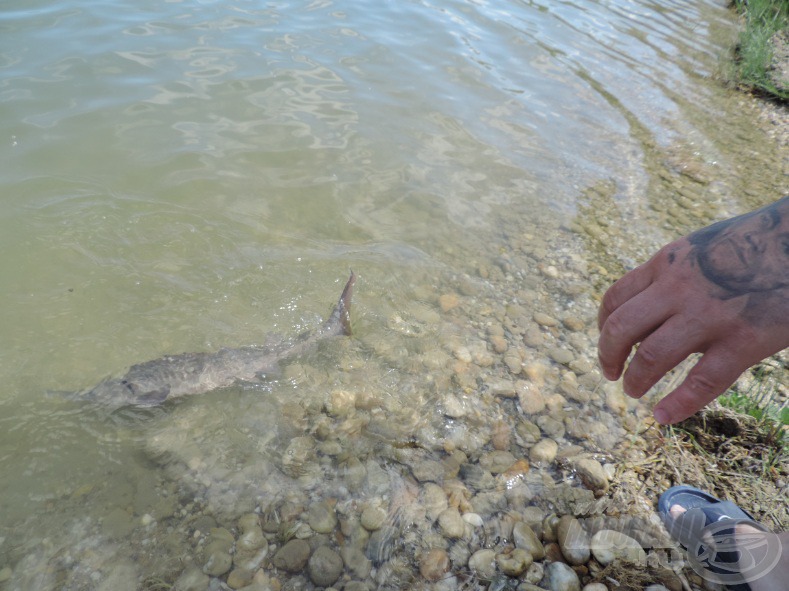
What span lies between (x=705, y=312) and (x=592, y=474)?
6.40 feet

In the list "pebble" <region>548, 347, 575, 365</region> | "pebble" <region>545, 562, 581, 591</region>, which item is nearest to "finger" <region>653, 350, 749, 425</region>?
"pebble" <region>545, 562, 581, 591</region>

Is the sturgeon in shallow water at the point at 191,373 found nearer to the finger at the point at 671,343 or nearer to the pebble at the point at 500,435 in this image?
the pebble at the point at 500,435

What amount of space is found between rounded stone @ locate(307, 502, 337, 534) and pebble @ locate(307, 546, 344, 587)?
12cm

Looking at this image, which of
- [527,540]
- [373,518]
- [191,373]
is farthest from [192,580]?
[527,540]

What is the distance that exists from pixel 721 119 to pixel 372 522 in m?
8.75

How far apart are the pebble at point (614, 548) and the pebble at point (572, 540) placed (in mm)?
47

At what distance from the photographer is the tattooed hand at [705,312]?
1690mm

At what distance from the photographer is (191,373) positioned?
4.00m

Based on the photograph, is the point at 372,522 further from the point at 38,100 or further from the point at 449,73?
the point at 449,73

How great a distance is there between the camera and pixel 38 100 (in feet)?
21.6

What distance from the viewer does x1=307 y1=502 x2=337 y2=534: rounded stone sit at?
10.2ft

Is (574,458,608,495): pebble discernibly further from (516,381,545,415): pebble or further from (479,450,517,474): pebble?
(516,381,545,415): pebble

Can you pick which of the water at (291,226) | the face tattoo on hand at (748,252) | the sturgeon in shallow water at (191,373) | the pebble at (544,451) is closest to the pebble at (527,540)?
the pebble at (544,451)

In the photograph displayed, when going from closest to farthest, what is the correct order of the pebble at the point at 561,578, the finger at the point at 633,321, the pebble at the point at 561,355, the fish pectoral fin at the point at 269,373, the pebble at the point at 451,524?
the finger at the point at 633,321
the pebble at the point at 561,578
the pebble at the point at 451,524
the fish pectoral fin at the point at 269,373
the pebble at the point at 561,355
